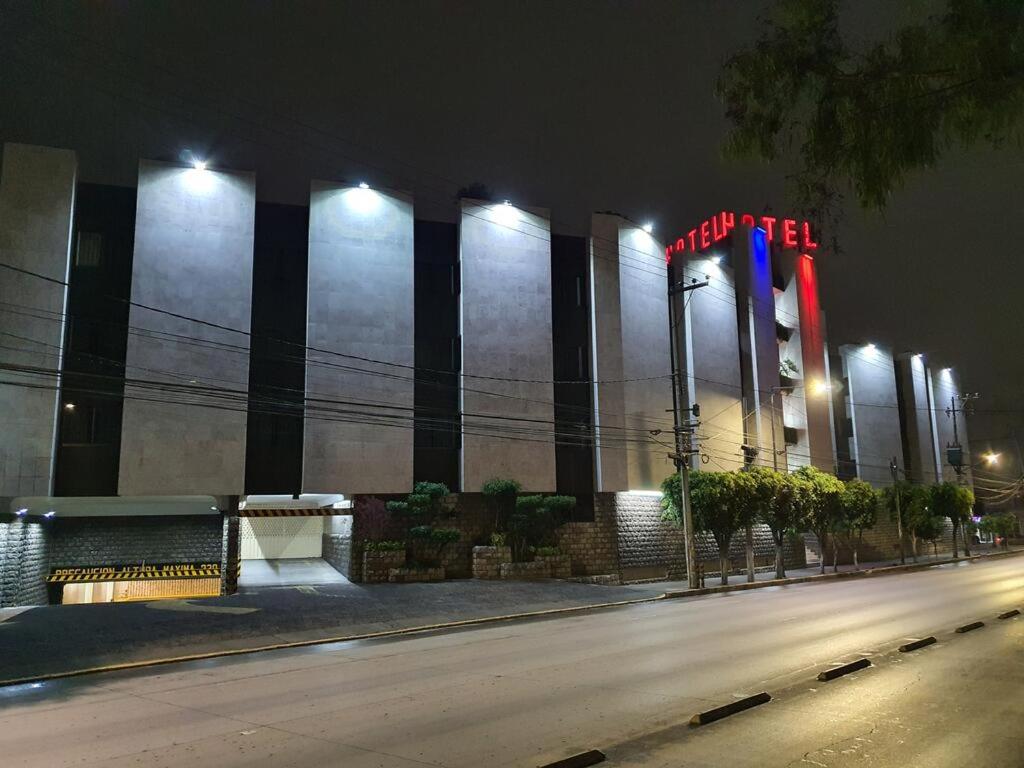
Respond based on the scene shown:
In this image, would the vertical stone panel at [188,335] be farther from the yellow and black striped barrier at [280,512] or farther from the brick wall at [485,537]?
the brick wall at [485,537]

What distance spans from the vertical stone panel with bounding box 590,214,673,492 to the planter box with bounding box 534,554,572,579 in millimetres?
4076

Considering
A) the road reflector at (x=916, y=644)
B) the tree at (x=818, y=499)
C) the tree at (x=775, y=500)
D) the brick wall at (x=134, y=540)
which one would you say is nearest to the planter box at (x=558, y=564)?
the tree at (x=775, y=500)

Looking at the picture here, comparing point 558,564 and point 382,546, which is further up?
point 382,546

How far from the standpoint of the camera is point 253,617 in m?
20.1

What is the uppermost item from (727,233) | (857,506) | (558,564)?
(727,233)

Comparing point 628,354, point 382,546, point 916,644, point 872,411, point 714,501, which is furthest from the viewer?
point 872,411

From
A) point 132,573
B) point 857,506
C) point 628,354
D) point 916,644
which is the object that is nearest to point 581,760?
point 916,644

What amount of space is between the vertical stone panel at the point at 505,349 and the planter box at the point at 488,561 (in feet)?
9.09

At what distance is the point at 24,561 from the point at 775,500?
30.1 m

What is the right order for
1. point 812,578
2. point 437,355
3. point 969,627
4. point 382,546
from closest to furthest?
point 969,627
point 382,546
point 437,355
point 812,578

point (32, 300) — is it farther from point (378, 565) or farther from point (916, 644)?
point (916, 644)

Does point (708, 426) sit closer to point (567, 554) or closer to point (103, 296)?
point (567, 554)

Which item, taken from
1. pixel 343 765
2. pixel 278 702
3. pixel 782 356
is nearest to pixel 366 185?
pixel 278 702

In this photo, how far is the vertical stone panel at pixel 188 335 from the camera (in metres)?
25.9
